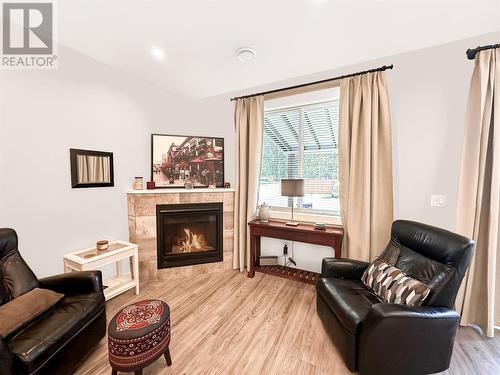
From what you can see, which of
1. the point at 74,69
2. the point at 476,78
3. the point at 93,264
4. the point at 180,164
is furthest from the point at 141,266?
the point at 476,78

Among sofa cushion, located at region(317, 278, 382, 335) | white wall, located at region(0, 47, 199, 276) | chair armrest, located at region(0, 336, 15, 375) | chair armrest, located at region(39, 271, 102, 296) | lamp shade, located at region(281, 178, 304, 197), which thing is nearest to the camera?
chair armrest, located at region(0, 336, 15, 375)

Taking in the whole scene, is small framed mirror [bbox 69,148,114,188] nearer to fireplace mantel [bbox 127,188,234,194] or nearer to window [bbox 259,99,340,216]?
fireplace mantel [bbox 127,188,234,194]

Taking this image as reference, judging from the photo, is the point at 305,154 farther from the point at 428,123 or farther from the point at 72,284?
the point at 72,284

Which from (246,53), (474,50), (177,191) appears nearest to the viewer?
(474,50)

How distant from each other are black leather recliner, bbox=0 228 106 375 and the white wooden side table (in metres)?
0.29

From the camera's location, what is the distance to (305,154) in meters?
2.97

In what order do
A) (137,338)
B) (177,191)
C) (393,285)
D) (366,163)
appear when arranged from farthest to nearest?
(177,191) < (366,163) < (393,285) < (137,338)

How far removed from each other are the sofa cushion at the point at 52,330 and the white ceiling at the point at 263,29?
2.38 meters

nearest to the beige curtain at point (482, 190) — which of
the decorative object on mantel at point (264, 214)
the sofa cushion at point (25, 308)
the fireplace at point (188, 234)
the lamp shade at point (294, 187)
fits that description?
the lamp shade at point (294, 187)

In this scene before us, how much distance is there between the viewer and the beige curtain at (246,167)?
293cm

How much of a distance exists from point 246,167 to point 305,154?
91 cm

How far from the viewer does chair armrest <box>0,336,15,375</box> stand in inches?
40.3

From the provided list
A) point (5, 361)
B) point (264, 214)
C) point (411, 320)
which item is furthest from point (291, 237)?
point (5, 361)

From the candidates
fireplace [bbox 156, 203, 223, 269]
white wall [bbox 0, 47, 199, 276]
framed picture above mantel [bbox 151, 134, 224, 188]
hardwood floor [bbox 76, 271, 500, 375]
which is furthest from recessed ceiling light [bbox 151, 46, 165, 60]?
hardwood floor [bbox 76, 271, 500, 375]
